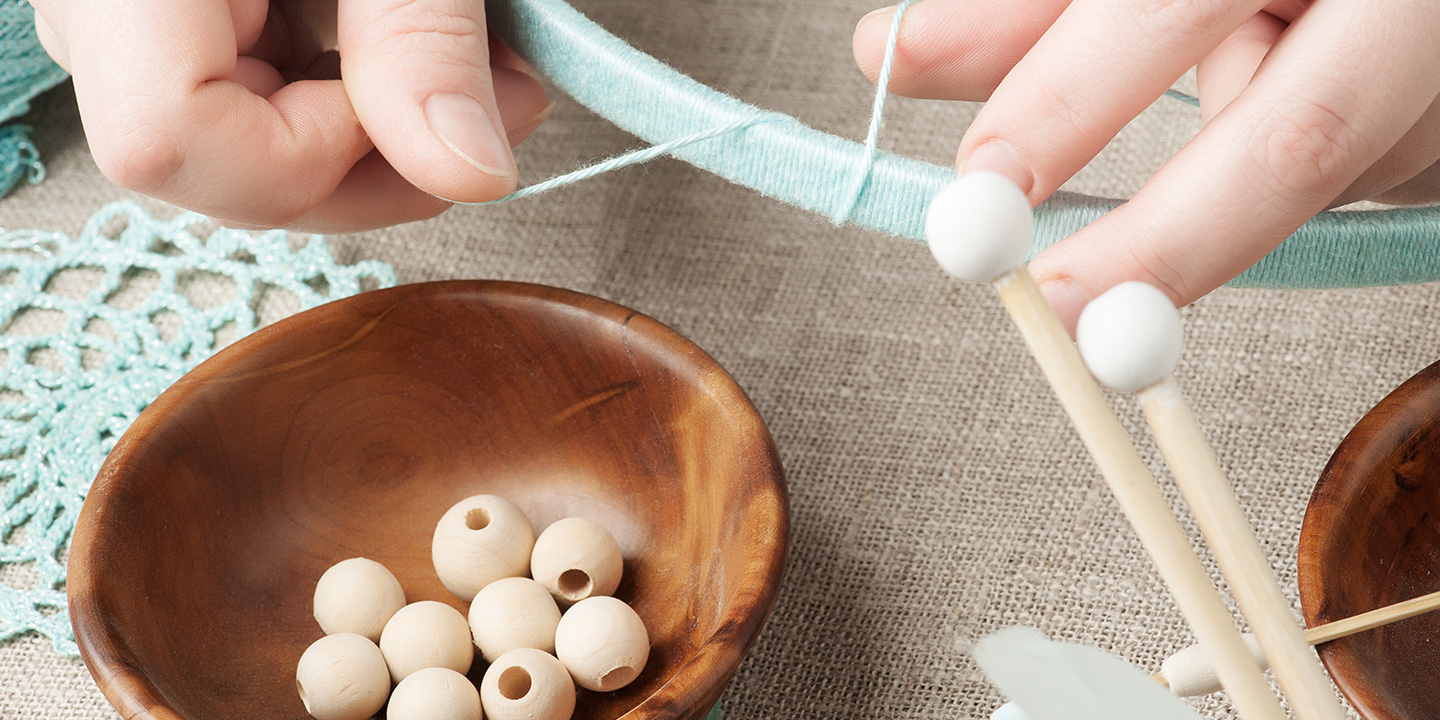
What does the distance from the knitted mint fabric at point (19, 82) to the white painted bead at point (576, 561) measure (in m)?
0.49

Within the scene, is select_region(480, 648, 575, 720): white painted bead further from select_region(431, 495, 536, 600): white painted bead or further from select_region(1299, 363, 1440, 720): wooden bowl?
select_region(1299, 363, 1440, 720): wooden bowl

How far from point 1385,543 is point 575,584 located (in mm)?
303

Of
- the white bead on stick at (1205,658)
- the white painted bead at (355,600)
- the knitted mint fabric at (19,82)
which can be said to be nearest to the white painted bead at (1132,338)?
the white bead on stick at (1205,658)

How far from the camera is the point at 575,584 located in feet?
1.53

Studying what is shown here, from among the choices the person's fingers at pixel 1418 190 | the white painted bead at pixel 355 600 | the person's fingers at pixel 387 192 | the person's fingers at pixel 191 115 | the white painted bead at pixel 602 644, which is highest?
the person's fingers at pixel 1418 190

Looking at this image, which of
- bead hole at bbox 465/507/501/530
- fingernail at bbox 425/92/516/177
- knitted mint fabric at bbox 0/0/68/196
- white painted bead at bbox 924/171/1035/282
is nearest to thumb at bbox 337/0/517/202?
fingernail at bbox 425/92/516/177

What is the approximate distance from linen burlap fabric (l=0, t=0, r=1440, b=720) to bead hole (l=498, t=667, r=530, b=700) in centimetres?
9

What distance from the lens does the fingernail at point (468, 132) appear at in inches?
16.2

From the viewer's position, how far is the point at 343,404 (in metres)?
0.51

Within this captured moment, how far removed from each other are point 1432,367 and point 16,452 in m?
0.63

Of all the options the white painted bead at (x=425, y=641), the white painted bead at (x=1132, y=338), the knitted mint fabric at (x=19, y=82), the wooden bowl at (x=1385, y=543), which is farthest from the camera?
the knitted mint fabric at (x=19, y=82)

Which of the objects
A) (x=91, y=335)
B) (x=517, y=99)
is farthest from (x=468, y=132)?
(x=91, y=335)

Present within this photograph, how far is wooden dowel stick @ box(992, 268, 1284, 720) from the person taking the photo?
226mm

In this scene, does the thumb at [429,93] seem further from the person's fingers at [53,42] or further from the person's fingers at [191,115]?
the person's fingers at [53,42]
